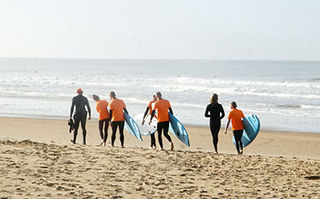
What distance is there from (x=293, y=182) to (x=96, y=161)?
3.43 metres

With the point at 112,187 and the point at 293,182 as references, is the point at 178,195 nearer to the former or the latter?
the point at 112,187

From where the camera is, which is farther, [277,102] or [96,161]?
[277,102]

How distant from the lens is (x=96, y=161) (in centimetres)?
905

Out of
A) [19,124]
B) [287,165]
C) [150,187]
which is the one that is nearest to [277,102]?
[19,124]

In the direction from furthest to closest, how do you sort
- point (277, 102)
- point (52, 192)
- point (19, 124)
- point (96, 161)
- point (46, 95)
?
point (46, 95)
point (277, 102)
point (19, 124)
point (96, 161)
point (52, 192)

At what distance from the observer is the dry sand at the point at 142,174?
280 inches

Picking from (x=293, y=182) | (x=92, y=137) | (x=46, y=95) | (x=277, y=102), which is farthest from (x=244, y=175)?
(x=46, y=95)

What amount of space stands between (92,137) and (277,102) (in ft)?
53.2

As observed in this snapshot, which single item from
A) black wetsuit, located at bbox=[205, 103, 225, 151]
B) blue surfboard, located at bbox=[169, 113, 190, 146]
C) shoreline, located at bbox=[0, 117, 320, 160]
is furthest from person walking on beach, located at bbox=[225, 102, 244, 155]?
shoreline, located at bbox=[0, 117, 320, 160]

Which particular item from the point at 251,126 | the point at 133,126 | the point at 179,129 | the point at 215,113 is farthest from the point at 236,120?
the point at 133,126

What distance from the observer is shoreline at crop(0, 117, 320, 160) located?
13.9 meters

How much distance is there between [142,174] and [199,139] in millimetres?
7630

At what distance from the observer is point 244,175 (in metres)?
8.52

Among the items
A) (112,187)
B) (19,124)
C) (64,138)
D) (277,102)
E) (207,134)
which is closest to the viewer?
(112,187)
